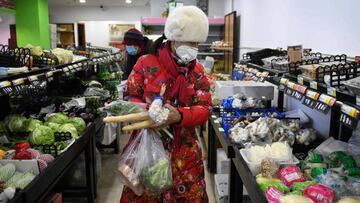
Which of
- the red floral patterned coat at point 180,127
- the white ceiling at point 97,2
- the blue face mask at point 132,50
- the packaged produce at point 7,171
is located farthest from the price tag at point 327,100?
the white ceiling at point 97,2

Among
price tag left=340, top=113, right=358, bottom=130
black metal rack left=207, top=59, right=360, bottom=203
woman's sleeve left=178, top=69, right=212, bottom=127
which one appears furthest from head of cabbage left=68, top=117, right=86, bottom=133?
price tag left=340, top=113, right=358, bottom=130

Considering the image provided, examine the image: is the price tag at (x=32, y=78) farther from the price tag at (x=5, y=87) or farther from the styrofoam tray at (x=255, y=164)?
the styrofoam tray at (x=255, y=164)

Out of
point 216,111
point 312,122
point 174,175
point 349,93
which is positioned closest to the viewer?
point 349,93

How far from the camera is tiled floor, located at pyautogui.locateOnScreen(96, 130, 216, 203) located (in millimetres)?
3496

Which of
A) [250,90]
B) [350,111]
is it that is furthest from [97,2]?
[350,111]

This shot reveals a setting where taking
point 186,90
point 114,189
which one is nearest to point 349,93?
point 186,90

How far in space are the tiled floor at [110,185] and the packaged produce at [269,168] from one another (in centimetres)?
165

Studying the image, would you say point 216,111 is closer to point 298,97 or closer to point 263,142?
point 263,142

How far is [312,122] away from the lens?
3.05 meters

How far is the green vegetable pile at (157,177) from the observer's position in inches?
73.6

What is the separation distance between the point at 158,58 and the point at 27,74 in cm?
106

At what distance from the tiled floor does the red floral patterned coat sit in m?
1.50

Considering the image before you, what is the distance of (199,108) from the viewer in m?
1.96

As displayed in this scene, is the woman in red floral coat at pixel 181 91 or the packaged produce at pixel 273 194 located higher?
the woman in red floral coat at pixel 181 91
